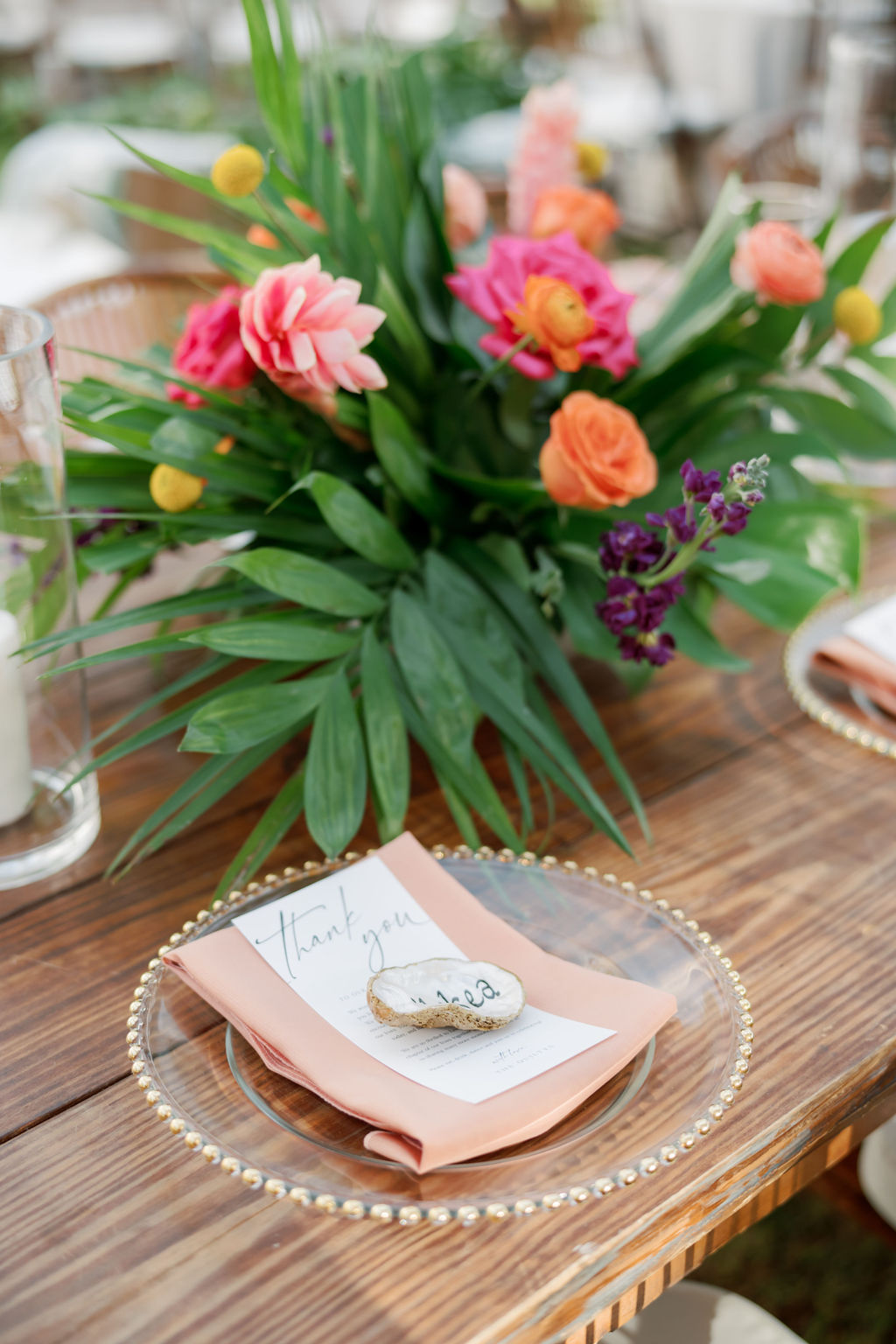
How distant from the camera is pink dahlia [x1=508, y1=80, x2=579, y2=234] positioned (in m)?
1.05

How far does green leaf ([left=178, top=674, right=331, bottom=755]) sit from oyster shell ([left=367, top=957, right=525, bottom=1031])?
0.16 metres

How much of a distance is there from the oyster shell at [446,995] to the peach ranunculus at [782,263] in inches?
19.6

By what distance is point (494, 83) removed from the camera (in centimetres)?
402

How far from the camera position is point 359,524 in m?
0.74

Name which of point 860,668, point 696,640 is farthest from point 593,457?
point 860,668

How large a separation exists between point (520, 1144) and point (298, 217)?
2.01 feet

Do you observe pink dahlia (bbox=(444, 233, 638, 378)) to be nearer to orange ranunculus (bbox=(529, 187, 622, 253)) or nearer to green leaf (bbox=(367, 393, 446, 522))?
green leaf (bbox=(367, 393, 446, 522))

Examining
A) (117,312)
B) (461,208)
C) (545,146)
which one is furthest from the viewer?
(117,312)

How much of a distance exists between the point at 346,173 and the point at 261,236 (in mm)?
97

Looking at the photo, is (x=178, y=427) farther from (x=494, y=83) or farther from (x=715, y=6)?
(x=715, y=6)

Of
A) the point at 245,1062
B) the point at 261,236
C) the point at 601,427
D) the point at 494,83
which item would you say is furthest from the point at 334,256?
the point at 494,83

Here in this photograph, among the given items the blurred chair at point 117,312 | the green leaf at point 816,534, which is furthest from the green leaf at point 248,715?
the blurred chair at point 117,312

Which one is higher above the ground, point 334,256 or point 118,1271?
point 334,256

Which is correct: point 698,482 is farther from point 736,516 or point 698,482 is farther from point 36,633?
point 36,633
